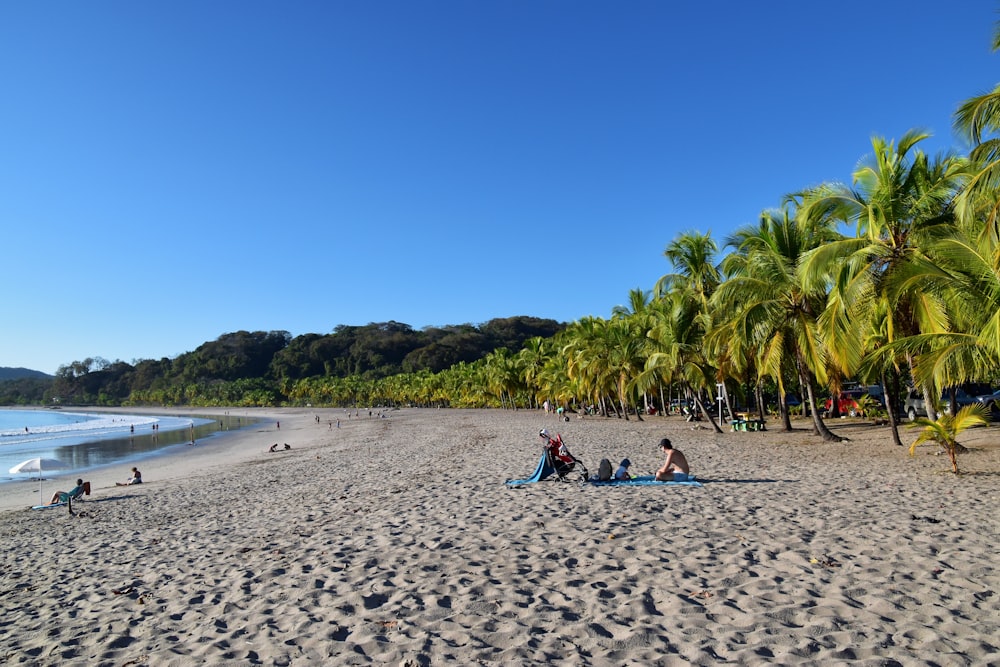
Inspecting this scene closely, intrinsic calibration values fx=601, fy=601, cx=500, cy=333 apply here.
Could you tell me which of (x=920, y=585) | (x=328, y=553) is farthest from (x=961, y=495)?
(x=328, y=553)

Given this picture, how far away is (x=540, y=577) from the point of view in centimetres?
534

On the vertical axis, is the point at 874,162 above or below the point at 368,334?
below

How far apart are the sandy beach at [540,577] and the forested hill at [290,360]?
368 feet

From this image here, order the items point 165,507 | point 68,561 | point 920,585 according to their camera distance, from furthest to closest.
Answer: point 165,507 < point 68,561 < point 920,585

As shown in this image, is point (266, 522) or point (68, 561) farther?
point (266, 522)

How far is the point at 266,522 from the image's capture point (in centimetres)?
880

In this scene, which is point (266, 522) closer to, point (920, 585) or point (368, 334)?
point (920, 585)

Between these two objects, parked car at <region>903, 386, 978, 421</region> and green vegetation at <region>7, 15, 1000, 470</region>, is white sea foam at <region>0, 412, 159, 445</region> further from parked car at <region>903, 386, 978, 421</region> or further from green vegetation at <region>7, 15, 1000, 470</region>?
parked car at <region>903, 386, 978, 421</region>

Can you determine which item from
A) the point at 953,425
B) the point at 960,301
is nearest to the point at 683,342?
the point at 960,301

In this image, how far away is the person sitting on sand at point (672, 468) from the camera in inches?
389

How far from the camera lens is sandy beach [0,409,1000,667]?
13.2 feet

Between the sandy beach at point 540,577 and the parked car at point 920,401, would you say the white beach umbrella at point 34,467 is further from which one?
the parked car at point 920,401

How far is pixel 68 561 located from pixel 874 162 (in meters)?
15.5

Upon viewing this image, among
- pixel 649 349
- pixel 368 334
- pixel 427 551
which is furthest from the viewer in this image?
pixel 368 334
